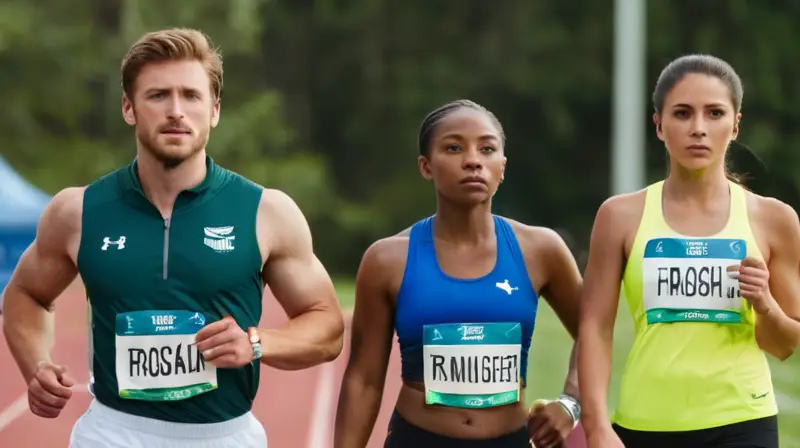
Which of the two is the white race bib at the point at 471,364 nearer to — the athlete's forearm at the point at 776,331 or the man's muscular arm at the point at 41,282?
the athlete's forearm at the point at 776,331

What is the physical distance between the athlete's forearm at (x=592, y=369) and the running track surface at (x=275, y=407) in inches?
137

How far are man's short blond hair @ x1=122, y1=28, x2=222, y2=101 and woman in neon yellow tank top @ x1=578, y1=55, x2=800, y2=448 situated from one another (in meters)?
1.10

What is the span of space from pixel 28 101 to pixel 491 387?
23.1 metres

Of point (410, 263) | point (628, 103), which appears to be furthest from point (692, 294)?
point (628, 103)

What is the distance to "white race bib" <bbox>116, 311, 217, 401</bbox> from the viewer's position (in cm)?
358

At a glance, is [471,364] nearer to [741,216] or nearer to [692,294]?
[692,294]

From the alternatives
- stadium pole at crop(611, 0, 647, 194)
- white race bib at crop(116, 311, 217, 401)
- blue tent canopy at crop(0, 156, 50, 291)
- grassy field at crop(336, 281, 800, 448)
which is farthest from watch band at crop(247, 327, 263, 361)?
stadium pole at crop(611, 0, 647, 194)

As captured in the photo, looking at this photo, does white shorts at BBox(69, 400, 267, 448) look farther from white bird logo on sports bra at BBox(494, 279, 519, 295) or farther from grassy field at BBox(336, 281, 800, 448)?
grassy field at BBox(336, 281, 800, 448)

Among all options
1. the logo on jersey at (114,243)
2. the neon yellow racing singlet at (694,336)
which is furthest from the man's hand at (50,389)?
the neon yellow racing singlet at (694,336)

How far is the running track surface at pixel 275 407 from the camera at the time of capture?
7645mm

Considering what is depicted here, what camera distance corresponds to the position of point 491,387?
3826mm

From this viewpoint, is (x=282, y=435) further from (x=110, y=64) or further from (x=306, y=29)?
(x=306, y=29)

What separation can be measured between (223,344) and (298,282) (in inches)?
15.9

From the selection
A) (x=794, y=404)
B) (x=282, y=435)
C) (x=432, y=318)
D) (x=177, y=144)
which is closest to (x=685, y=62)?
(x=432, y=318)
